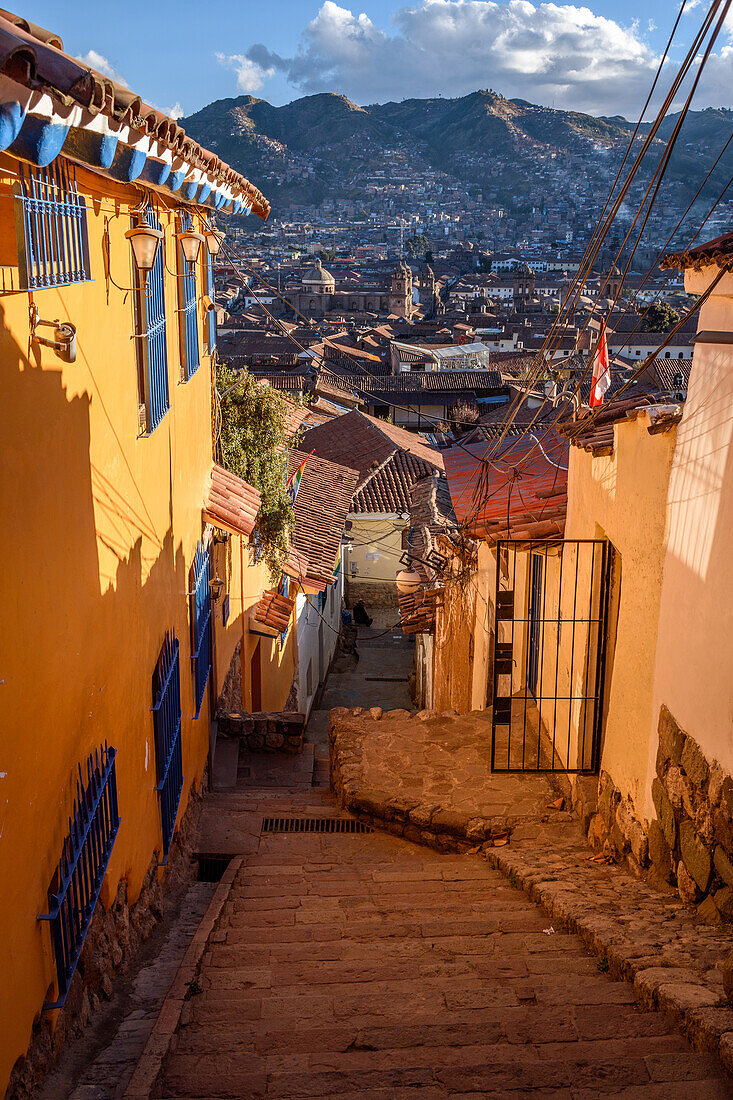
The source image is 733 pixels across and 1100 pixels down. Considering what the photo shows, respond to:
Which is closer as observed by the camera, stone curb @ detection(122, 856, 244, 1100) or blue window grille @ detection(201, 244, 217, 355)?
stone curb @ detection(122, 856, 244, 1100)

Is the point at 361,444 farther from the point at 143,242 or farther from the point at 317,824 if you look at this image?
the point at 143,242

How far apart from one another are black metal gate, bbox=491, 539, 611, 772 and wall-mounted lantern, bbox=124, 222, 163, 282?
3.23 metres

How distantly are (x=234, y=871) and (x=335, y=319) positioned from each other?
94177 millimetres

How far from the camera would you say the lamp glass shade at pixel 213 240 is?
9.49 meters

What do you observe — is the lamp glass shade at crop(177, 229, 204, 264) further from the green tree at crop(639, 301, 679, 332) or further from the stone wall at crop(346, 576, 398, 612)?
the green tree at crop(639, 301, 679, 332)

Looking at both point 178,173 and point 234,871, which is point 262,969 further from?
point 178,173

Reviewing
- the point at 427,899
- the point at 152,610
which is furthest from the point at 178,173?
the point at 427,899

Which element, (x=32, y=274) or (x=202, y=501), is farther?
(x=202, y=501)

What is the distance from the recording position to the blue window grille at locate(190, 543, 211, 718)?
8.30 m

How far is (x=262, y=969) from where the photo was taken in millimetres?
4691

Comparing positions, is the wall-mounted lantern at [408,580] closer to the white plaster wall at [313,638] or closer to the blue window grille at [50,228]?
the white plaster wall at [313,638]

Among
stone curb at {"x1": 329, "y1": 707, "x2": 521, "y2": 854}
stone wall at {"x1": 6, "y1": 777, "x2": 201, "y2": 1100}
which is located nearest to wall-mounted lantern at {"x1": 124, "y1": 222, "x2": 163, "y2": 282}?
stone wall at {"x1": 6, "y1": 777, "x2": 201, "y2": 1100}

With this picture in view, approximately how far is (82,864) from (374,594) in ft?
80.6

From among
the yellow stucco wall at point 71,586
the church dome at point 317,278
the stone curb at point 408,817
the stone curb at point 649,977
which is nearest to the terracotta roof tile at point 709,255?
the yellow stucco wall at point 71,586
